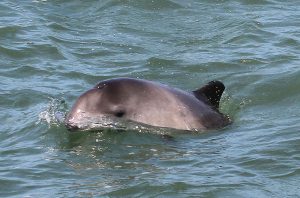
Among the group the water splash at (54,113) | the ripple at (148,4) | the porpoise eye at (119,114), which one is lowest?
the water splash at (54,113)

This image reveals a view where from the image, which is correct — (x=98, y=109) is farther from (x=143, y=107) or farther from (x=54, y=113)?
(x=54, y=113)

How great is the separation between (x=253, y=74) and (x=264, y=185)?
595 cm

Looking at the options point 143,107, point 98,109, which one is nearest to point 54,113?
point 98,109

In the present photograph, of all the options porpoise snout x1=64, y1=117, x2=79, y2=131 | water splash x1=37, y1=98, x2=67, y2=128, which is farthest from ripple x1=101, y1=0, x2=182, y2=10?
porpoise snout x1=64, y1=117, x2=79, y2=131

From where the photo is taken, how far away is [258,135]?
39.8 ft

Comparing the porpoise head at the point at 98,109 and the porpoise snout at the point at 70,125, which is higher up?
the porpoise head at the point at 98,109

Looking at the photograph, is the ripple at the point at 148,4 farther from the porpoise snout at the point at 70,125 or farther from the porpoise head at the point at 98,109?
the porpoise snout at the point at 70,125

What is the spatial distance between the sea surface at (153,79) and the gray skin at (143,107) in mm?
222

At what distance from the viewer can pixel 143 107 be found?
12109mm

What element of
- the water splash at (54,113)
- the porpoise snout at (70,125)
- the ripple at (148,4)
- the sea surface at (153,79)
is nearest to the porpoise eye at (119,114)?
the sea surface at (153,79)

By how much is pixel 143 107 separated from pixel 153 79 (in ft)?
12.0

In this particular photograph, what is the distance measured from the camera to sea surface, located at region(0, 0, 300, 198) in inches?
402

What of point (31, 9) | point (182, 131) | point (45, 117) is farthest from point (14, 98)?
point (31, 9)

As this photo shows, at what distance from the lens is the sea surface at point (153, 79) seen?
10203 mm
